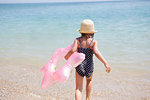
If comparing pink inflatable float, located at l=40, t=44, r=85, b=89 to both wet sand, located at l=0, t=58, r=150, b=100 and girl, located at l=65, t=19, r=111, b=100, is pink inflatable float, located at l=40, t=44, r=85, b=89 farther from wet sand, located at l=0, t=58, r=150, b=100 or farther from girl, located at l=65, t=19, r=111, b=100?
wet sand, located at l=0, t=58, r=150, b=100

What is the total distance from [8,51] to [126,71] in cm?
430

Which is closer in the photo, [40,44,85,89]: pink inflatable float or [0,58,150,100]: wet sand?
[40,44,85,89]: pink inflatable float

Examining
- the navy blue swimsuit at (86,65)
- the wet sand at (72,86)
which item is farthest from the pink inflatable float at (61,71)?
the wet sand at (72,86)

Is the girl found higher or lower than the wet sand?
higher

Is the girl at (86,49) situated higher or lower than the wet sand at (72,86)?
higher

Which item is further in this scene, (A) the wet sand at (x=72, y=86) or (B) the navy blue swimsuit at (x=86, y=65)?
(A) the wet sand at (x=72, y=86)

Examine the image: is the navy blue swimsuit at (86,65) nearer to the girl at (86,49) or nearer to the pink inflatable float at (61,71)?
the girl at (86,49)

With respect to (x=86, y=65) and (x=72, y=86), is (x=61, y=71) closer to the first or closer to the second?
(x=86, y=65)

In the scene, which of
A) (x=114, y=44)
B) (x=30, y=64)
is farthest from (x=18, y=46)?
(x=114, y=44)

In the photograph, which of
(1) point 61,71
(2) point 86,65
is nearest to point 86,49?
(2) point 86,65

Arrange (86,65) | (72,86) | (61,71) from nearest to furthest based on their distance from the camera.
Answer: (61,71), (86,65), (72,86)

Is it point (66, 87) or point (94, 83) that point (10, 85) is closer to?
point (66, 87)

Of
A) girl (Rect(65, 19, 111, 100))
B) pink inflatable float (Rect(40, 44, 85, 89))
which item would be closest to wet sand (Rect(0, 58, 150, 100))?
pink inflatable float (Rect(40, 44, 85, 89))

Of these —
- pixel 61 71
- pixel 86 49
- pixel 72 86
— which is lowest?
pixel 72 86
